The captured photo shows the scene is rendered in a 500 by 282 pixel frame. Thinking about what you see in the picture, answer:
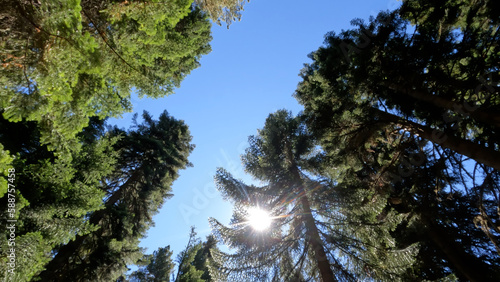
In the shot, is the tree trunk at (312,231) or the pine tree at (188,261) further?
the pine tree at (188,261)

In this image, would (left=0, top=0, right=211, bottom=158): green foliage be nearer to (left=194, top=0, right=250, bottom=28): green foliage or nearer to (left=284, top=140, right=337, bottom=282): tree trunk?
(left=194, top=0, right=250, bottom=28): green foliage

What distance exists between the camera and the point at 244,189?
9.56 metres

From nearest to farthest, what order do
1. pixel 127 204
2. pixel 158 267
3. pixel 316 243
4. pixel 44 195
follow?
pixel 44 195 < pixel 316 243 < pixel 127 204 < pixel 158 267

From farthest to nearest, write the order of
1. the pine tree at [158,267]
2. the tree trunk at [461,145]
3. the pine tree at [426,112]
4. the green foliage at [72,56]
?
the pine tree at [158,267]
the pine tree at [426,112]
the tree trunk at [461,145]
the green foliage at [72,56]

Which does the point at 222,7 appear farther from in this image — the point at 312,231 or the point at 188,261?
the point at 188,261

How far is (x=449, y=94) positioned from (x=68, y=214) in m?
12.5

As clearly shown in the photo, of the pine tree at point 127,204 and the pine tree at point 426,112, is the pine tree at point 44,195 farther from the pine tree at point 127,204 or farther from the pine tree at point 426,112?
the pine tree at point 426,112

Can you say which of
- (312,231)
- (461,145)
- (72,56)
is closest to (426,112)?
(461,145)

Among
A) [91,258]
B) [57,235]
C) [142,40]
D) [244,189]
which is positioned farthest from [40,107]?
[91,258]

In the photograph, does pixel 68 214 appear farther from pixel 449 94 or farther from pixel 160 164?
pixel 449 94

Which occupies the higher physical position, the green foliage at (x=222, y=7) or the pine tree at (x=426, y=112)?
the green foliage at (x=222, y=7)

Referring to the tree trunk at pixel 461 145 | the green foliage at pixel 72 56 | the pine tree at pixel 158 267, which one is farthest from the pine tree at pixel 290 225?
the pine tree at pixel 158 267

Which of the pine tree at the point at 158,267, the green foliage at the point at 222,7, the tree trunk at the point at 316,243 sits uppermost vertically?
the green foliage at the point at 222,7

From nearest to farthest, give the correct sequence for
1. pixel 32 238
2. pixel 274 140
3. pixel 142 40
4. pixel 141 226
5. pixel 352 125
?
1. pixel 142 40
2. pixel 32 238
3. pixel 352 125
4. pixel 274 140
5. pixel 141 226
